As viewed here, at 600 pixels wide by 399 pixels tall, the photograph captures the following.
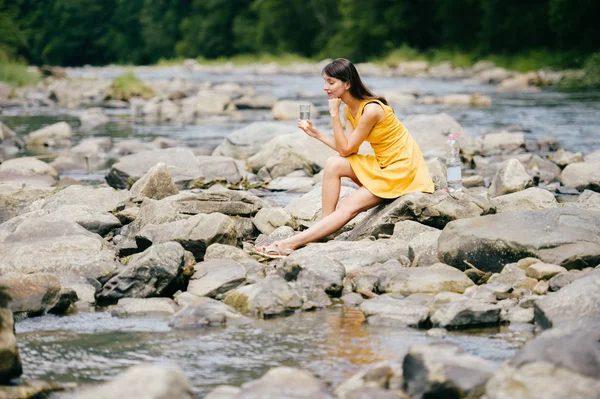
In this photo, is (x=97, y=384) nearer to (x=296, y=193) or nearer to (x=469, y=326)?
(x=469, y=326)

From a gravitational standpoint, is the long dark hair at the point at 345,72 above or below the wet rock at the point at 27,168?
above

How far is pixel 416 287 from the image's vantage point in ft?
16.3

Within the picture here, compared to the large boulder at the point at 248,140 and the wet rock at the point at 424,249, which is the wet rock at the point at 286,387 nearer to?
the wet rock at the point at 424,249

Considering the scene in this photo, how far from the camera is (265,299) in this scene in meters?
4.79

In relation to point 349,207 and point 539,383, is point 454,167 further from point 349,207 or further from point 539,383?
point 539,383

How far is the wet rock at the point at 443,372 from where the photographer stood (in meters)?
3.31

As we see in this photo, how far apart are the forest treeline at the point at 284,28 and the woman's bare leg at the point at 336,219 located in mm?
25060

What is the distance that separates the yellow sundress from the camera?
20.5 feet

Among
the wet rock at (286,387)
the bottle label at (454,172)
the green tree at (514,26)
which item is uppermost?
the green tree at (514,26)

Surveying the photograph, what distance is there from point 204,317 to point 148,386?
1418 millimetres

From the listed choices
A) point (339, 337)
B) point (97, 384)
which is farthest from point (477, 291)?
point (97, 384)

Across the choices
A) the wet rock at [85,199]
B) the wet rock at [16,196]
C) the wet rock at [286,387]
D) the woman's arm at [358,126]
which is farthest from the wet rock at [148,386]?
the wet rock at [16,196]

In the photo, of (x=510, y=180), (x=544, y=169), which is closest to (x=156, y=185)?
(x=510, y=180)

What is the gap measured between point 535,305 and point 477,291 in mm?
496
